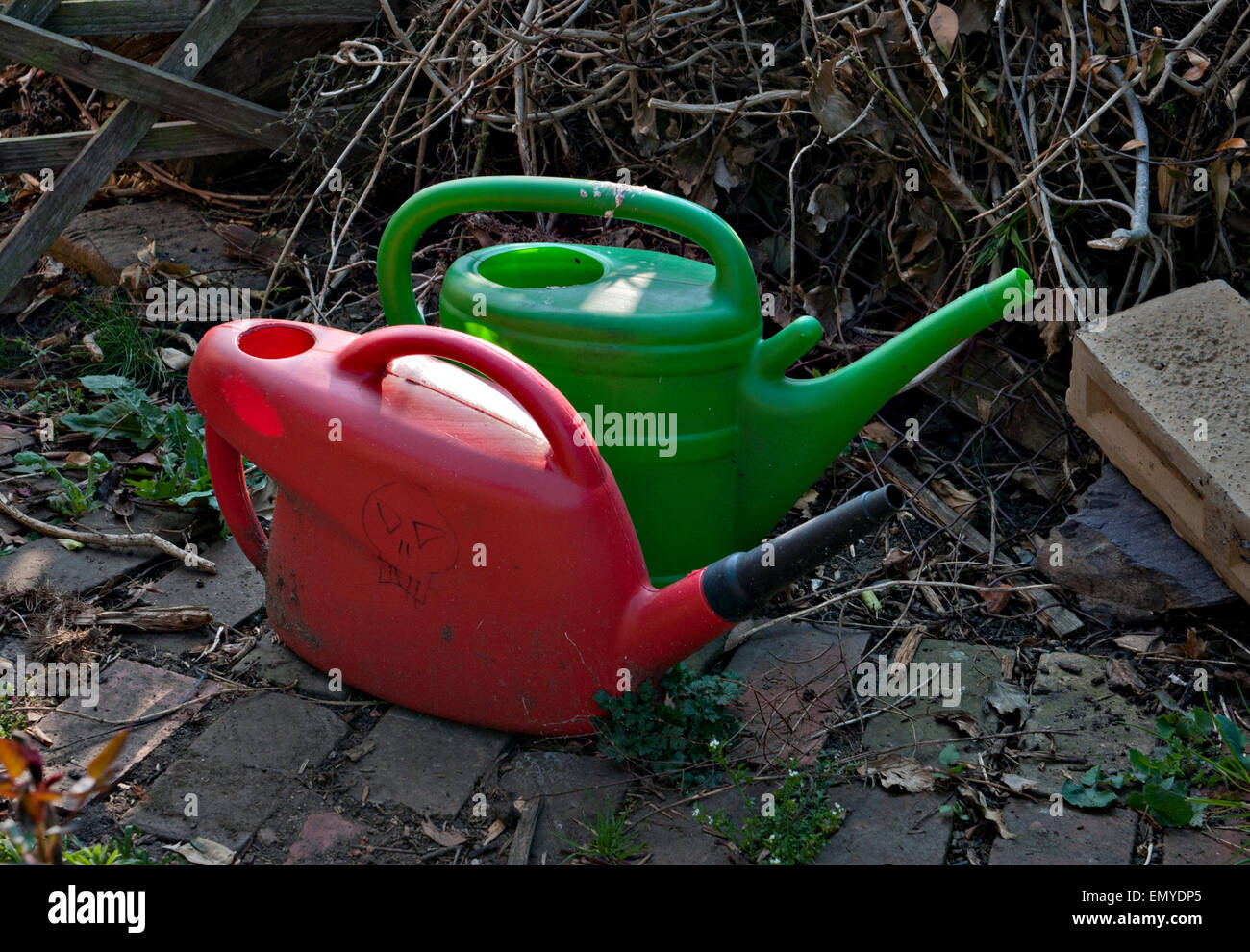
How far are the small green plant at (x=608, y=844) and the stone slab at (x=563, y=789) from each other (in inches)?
0.5

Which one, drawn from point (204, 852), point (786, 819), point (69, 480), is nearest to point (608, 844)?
point (786, 819)

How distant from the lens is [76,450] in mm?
2838

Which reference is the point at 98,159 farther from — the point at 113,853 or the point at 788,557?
the point at 788,557

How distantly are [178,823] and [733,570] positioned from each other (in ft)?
3.11

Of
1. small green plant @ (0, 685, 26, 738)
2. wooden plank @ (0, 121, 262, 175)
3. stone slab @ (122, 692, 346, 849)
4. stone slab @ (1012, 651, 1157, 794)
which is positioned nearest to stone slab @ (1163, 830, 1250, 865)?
stone slab @ (1012, 651, 1157, 794)

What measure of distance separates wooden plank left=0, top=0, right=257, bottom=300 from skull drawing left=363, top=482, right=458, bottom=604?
6.45 feet

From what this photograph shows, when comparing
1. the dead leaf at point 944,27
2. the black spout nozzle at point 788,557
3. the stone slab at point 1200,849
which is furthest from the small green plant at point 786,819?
the dead leaf at point 944,27

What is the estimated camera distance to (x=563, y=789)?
1.84 metres

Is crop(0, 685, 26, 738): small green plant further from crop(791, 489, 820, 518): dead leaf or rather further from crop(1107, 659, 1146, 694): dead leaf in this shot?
crop(1107, 659, 1146, 694): dead leaf

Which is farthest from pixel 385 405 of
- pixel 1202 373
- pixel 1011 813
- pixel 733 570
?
pixel 1202 373

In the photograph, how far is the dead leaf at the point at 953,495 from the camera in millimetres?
2625

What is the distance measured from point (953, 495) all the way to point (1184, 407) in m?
0.60

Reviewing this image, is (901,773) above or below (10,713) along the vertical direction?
above

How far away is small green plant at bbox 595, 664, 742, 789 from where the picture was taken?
185cm
